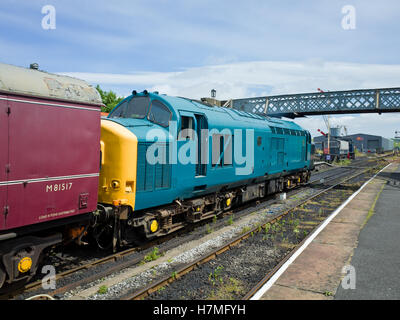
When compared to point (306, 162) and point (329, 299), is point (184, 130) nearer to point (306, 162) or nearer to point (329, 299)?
point (329, 299)

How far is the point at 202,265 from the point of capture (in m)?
7.71

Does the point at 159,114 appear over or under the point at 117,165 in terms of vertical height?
over

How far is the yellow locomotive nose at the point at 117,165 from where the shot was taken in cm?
730

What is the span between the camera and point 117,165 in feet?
24.0

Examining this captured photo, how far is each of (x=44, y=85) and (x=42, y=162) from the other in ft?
4.60

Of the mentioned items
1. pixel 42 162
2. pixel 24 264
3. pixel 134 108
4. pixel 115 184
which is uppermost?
pixel 134 108

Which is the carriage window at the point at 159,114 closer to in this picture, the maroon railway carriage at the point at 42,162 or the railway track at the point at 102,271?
the maroon railway carriage at the point at 42,162

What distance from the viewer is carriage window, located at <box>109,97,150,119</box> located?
356 inches

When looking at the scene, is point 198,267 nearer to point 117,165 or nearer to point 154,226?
point 154,226

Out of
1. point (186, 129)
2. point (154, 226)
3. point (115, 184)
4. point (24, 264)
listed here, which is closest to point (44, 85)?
point (115, 184)

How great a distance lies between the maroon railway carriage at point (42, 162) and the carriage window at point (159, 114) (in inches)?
93.3

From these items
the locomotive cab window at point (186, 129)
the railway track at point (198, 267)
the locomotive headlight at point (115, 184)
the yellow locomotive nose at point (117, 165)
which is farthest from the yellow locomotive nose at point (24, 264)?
the locomotive cab window at point (186, 129)

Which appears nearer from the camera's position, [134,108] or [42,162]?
[42,162]

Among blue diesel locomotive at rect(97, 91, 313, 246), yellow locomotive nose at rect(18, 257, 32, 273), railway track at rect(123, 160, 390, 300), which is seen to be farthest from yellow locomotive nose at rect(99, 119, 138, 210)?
yellow locomotive nose at rect(18, 257, 32, 273)
